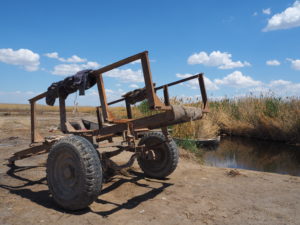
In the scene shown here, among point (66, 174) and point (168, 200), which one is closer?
point (66, 174)

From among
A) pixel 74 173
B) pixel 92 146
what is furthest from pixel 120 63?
pixel 74 173

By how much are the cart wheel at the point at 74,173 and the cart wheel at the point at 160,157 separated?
1.56m

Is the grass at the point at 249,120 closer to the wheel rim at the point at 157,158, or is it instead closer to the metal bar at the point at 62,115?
the wheel rim at the point at 157,158

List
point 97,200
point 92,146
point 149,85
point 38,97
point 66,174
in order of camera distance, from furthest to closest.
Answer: point 38,97, point 97,200, point 66,174, point 92,146, point 149,85

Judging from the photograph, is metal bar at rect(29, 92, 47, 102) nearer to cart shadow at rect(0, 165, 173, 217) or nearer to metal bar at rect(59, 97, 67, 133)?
metal bar at rect(59, 97, 67, 133)

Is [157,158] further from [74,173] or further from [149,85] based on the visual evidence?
[149,85]

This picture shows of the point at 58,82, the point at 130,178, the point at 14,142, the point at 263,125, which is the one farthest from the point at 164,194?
the point at 263,125

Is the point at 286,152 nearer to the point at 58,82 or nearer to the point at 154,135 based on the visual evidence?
the point at 154,135

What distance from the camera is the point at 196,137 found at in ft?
38.1

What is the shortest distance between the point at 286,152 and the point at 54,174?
10.2 m

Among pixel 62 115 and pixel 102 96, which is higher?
pixel 102 96

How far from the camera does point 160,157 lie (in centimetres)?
533

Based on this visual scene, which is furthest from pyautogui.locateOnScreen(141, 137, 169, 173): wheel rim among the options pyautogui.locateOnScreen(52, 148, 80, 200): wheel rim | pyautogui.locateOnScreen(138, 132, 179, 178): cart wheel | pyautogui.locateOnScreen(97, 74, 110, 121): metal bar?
pyautogui.locateOnScreen(52, 148, 80, 200): wheel rim

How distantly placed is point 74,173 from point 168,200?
1.44m
